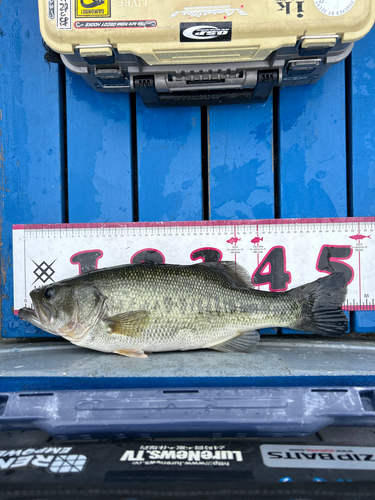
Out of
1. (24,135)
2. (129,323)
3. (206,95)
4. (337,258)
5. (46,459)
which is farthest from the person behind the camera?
(24,135)

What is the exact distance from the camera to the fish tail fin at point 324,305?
5.46 ft

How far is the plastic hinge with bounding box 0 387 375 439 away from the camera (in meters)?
1.26

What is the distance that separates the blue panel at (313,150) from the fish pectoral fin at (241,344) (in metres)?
0.87

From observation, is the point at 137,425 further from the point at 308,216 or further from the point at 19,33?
the point at 19,33

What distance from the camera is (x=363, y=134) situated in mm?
1928

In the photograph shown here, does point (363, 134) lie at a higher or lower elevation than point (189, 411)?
higher

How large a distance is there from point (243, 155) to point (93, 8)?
1081 millimetres

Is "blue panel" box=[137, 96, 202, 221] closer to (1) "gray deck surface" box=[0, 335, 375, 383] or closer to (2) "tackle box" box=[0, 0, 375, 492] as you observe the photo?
(2) "tackle box" box=[0, 0, 375, 492]

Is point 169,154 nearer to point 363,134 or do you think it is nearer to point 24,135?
point 24,135

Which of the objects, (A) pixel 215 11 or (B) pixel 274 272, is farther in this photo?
(B) pixel 274 272

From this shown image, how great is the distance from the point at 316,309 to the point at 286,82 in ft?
4.33

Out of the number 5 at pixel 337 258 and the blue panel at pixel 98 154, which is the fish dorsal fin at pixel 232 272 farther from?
the blue panel at pixel 98 154

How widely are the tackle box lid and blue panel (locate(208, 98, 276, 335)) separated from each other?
0.52 m

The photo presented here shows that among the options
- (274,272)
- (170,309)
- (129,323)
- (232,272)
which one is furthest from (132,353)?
(274,272)
